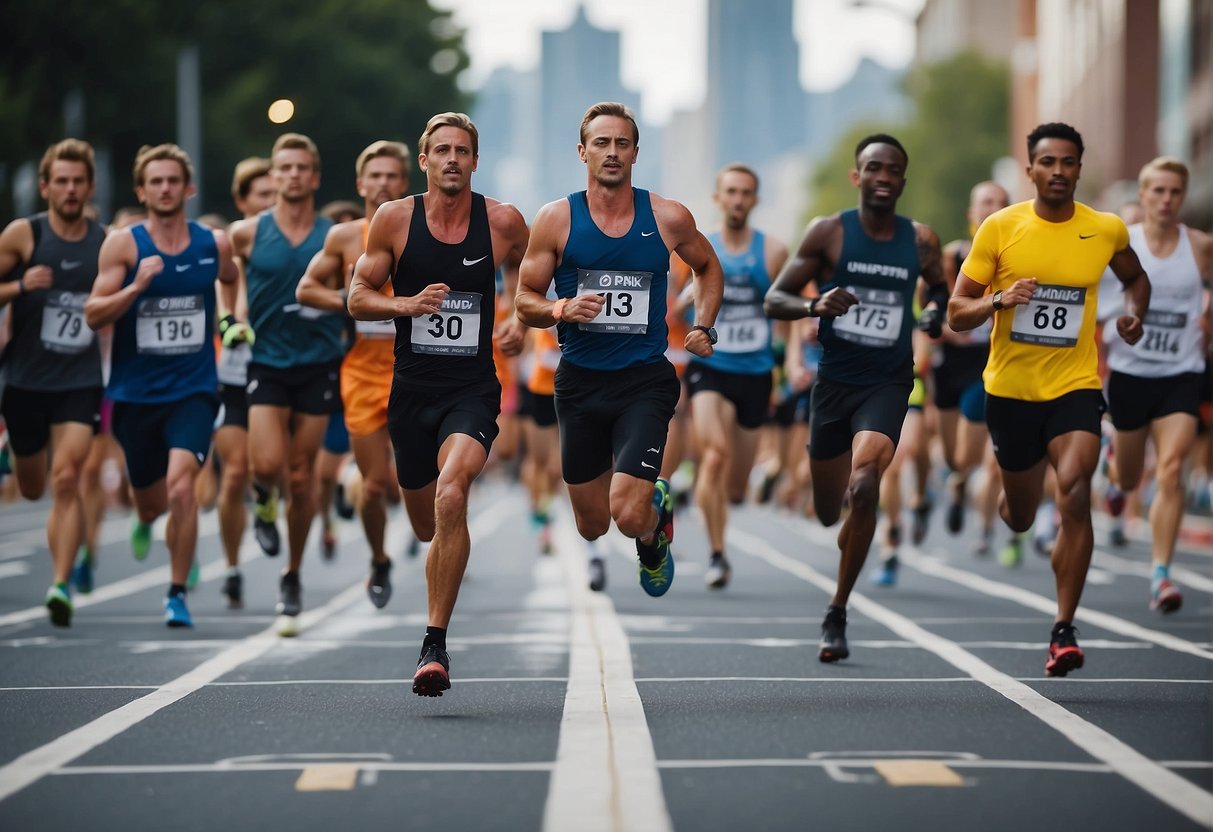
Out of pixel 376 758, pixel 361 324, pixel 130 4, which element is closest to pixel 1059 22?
pixel 130 4

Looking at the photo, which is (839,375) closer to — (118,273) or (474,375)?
(474,375)

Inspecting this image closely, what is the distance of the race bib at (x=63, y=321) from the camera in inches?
469

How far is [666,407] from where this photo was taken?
9.25m

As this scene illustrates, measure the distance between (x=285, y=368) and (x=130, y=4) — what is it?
30.5 m

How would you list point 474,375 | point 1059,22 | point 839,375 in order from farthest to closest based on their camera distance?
point 1059,22, point 839,375, point 474,375

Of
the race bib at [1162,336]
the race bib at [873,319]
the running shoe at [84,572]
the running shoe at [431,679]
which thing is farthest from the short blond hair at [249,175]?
the running shoe at [431,679]

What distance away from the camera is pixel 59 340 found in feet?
39.1

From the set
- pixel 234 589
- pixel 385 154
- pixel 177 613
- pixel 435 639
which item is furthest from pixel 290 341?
pixel 435 639

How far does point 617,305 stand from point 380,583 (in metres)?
3.57

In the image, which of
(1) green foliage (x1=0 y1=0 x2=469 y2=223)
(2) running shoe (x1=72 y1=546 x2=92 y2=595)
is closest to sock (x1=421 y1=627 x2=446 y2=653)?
(2) running shoe (x1=72 y1=546 x2=92 y2=595)

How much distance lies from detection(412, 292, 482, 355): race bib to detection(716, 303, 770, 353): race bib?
517 cm

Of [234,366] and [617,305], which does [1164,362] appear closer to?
[617,305]

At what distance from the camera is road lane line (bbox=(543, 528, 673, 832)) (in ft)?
19.2

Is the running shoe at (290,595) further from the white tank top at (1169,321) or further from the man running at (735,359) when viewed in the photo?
the white tank top at (1169,321)
